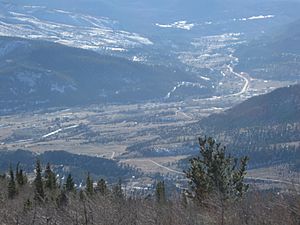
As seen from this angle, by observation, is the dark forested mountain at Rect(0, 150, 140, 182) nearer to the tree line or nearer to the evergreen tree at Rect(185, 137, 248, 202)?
the tree line

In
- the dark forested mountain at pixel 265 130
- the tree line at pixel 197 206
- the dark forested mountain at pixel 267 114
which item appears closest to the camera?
the tree line at pixel 197 206

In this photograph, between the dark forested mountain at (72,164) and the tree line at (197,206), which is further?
the dark forested mountain at (72,164)

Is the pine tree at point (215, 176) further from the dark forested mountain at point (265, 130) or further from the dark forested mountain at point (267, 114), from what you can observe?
the dark forested mountain at point (267, 114)

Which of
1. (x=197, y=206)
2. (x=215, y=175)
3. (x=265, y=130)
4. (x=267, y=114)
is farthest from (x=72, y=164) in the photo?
(x=197, y=206)

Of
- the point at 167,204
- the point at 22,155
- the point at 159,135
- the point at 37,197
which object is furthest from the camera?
the point at 159,135

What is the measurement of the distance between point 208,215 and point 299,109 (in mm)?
146871

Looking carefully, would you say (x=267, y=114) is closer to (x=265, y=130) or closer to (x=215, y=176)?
(x=265, y=130)

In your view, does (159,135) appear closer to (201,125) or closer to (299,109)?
(201,125)

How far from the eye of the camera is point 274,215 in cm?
3850

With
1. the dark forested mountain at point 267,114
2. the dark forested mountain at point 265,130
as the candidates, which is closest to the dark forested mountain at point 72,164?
the dark forested mountain at point 265,130

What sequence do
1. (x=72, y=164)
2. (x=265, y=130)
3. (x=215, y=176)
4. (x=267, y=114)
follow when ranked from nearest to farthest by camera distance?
(x=215, y=176) < (x=72, y=164) < (x=265, y=130) < (x=267, y=114)

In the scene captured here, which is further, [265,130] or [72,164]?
[265,130]

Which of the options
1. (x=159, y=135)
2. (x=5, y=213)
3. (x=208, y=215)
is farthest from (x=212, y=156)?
(x=159, y=135)

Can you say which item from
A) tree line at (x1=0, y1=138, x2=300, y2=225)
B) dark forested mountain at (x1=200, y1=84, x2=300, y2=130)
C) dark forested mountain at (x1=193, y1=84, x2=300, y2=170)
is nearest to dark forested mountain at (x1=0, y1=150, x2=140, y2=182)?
dark forested mountain at (x1=193, y1=84, x2=300, y2=170)
